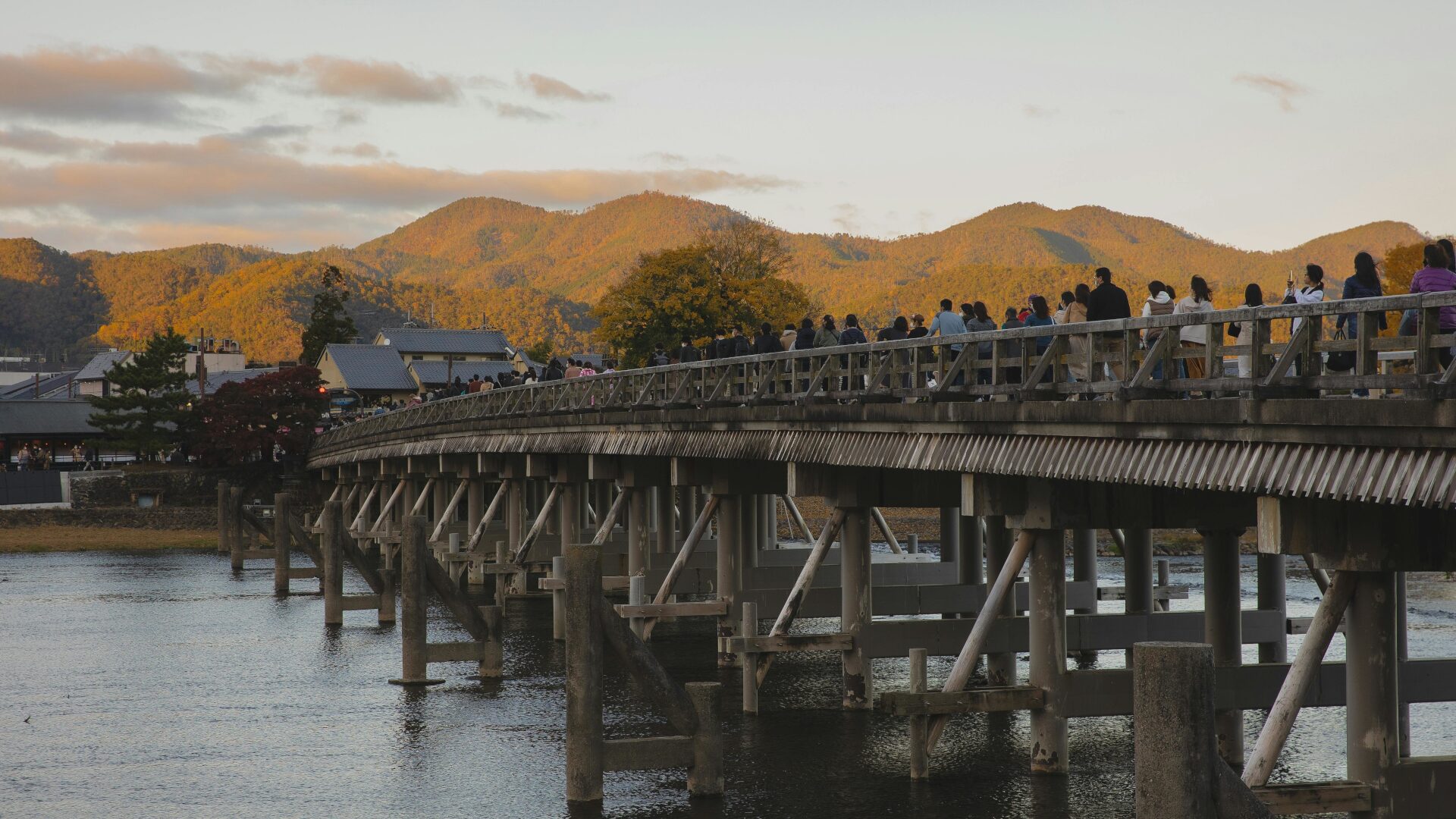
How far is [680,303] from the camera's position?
76375 millimetres

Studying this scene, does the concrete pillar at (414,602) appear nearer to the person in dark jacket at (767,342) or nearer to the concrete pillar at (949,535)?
the person in dark jacket at (767,342)

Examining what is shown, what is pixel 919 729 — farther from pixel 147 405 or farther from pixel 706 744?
pixel 147 405

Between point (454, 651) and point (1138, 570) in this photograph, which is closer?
point (1138, 570)

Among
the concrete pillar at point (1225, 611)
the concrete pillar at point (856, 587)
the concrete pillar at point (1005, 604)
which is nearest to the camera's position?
the concrete pillar at point (1225, 611)

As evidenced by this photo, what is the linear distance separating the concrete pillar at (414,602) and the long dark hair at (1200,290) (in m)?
13.2

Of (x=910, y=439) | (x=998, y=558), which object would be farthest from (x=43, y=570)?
(x=910, y=439)

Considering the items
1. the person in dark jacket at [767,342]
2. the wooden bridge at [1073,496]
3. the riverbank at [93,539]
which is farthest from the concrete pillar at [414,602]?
the riverbank at [93,539]

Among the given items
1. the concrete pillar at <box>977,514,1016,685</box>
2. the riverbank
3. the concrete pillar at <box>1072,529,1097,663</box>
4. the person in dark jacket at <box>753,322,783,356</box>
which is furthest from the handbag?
the riverbank

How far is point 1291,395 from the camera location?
12039mm

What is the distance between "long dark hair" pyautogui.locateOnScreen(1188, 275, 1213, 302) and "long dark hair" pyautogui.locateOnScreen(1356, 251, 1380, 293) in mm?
2140

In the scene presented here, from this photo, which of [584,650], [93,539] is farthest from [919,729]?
[93,539]

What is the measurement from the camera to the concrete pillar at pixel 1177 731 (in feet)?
24.9

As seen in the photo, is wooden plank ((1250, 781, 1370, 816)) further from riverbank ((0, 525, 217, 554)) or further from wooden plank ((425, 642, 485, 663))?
riverbank ((0, 525, 217, 554))

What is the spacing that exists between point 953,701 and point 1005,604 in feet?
19.3
